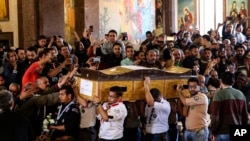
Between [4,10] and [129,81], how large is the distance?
10716mm

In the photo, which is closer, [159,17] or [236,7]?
[159,17]

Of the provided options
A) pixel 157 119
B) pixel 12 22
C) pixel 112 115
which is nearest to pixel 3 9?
pixel 12 22

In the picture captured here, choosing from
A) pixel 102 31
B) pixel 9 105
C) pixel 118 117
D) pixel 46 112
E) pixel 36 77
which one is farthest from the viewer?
pixel 102 31

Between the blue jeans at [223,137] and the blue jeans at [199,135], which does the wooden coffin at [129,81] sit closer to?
the blue jeans at [199,135]

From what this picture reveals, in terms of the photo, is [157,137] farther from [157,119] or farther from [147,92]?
[147,92]

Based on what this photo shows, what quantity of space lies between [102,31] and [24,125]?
12.1 m

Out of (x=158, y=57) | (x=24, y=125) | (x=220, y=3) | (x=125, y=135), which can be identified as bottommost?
(x=125, y=135)

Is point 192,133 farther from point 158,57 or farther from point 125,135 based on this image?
point 158,57

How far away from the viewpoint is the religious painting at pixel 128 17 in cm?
1747

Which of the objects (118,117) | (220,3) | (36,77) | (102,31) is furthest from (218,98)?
(220,3)

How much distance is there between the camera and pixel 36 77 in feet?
24.9

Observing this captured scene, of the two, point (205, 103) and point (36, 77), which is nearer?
point (205, 103)

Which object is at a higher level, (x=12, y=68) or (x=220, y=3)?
(x=220, y=3)

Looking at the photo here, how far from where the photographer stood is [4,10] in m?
15.9
